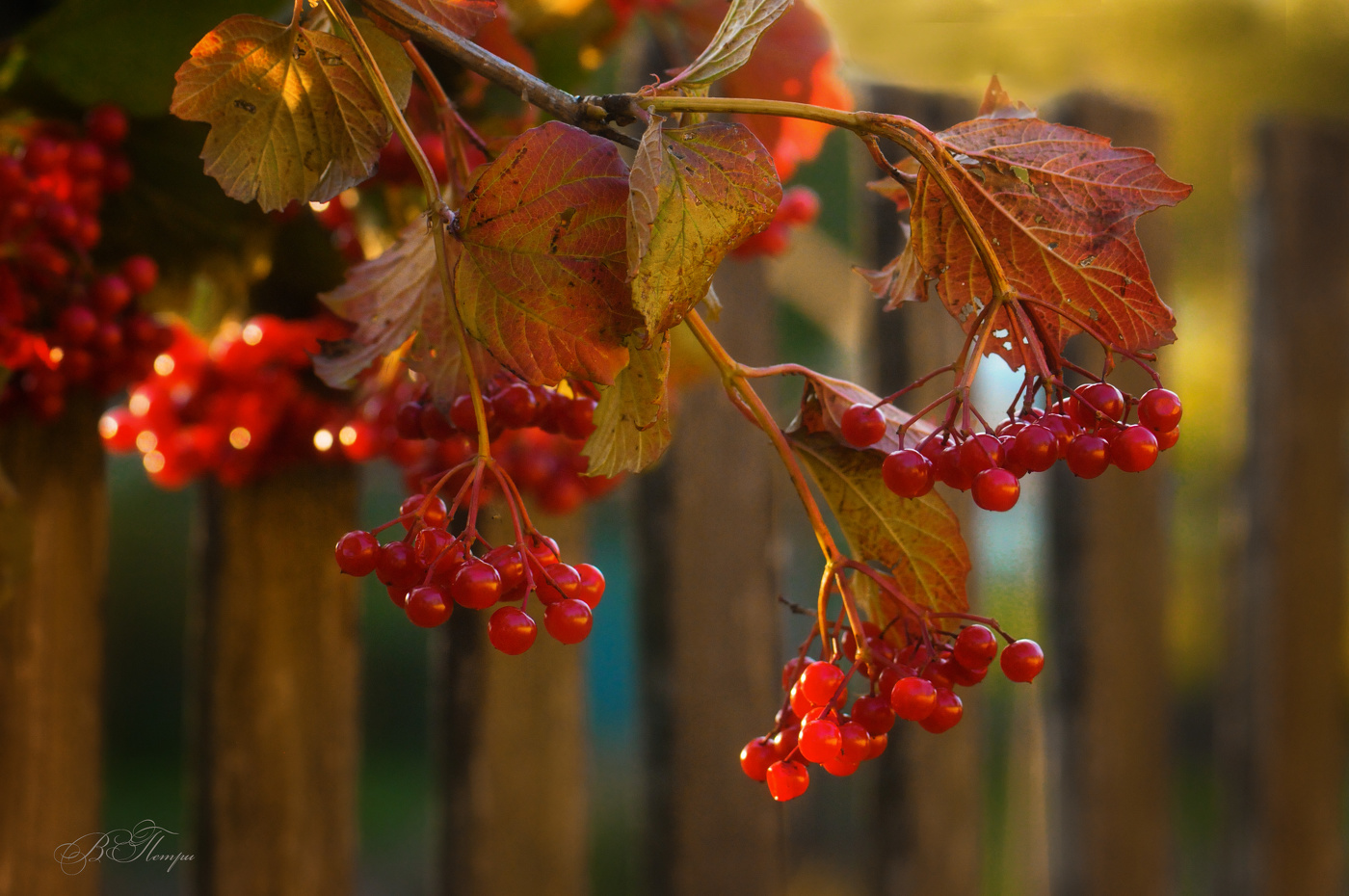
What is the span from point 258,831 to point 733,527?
1.90 feet

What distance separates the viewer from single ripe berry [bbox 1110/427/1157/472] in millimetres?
345

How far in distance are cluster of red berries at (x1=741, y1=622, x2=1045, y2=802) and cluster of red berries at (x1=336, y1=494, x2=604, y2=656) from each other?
91 millimetres

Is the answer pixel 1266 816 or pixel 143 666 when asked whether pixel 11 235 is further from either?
pixel 143 666

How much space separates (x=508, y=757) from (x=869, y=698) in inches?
30.1

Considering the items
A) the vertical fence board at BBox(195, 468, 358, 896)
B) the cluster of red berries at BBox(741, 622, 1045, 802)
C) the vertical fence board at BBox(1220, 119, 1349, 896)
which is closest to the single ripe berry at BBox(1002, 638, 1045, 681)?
the cluster of red berries at BBox(741, 622, 1045, 802)

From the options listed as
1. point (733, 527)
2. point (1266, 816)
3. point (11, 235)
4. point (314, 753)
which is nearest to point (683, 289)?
point (11, 235)

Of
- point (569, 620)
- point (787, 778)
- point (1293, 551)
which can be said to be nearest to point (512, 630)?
point (569, 620)

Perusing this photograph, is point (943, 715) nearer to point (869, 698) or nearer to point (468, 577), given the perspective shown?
point (869, 698)

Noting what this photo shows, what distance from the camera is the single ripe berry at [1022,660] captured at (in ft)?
1.36

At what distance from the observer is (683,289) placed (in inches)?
13.3

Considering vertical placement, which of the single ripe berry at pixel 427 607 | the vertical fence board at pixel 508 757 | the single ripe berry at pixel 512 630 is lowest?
the vertical fence board at pixel 508 757

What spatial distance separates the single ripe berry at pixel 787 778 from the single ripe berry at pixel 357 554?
0.57 ft
